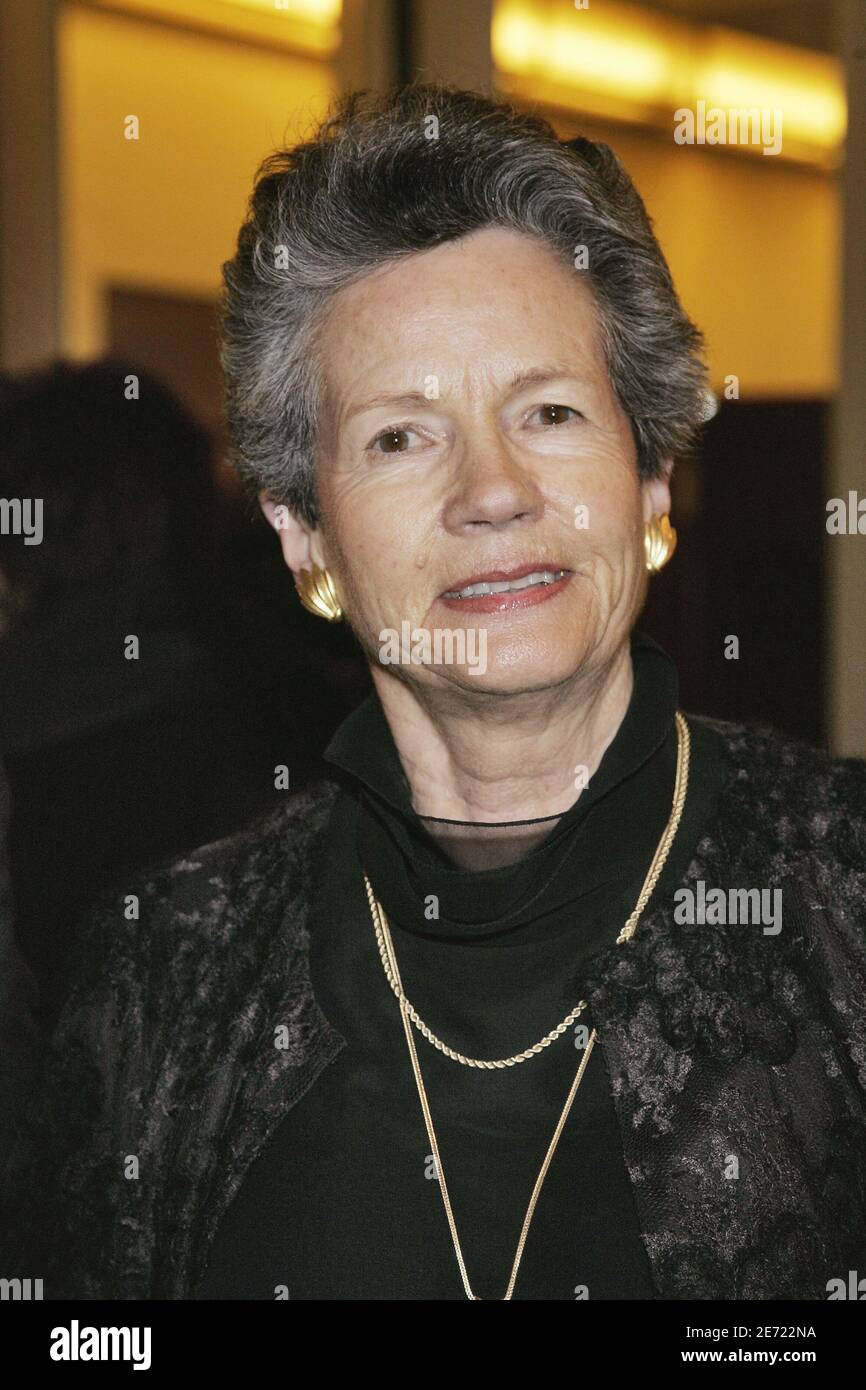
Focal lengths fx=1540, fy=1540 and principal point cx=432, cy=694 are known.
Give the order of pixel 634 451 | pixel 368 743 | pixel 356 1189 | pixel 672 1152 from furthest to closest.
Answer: pixel 368 743 → pixel 634 451 → pixel 356 1189 → pixel 672 1152

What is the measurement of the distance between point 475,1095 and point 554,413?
69 cm

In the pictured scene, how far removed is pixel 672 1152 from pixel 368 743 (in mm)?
574

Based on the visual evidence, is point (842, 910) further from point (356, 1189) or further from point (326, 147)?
point (326, 147)

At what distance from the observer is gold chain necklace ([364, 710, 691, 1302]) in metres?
1.48

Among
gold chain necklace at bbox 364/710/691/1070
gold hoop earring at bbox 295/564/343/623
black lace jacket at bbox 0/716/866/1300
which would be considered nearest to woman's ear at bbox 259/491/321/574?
gold hoop earring at bbox 295/564/343/623

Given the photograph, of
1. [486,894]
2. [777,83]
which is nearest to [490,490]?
[486,894]

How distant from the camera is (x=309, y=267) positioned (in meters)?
1.62

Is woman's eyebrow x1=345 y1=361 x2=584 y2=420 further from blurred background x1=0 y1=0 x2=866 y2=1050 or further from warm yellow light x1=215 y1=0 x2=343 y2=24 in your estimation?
warm yellow light x1=215 y1=0 x2=343 y2=24

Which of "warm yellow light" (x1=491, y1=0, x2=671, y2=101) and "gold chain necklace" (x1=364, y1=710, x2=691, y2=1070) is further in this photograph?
"warm yellow light" (x1=491, y1=0, x2=671, y2=101)

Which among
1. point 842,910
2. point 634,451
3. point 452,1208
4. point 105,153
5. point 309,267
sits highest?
point 105,153

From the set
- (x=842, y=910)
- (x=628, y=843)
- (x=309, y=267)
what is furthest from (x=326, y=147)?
(x=842, y=910)

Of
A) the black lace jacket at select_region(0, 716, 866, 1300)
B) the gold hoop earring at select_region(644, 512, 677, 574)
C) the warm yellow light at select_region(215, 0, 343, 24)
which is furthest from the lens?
the warm yellow light at select_region(215, 0, 343, 24)

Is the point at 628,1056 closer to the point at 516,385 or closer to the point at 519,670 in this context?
the point at 519,670

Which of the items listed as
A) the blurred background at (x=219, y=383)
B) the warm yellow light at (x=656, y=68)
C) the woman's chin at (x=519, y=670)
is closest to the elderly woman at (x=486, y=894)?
the woman's chin at (x=519, y=670)
